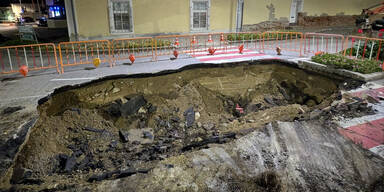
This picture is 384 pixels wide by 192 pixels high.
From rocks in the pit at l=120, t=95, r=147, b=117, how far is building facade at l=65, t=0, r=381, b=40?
6.71 meters

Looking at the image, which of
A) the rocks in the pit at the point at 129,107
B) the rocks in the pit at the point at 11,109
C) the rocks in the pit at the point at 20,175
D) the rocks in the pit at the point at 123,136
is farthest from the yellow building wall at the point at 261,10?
the rocks in the pit at the point at 20,175

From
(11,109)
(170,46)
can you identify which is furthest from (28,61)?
(11,109)

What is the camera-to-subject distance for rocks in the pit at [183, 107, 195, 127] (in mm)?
6992

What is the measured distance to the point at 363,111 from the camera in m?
5.57

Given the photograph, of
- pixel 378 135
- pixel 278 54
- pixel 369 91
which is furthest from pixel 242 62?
pixel 378 135

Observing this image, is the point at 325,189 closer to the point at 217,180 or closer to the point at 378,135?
the point at 217,180

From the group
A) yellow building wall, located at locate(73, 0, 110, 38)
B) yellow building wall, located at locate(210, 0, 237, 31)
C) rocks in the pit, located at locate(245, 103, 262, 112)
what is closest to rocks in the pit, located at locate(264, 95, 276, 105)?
rocks in the pit, located at locate(245, 103, 262, 112)

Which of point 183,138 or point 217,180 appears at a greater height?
point 217,180

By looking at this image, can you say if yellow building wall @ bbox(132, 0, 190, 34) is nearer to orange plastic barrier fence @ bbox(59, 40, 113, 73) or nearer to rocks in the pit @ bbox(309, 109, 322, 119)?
orange plastic barrier fence @ bbox(59, 40, 113, 73)

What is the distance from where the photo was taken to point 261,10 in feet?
51.2

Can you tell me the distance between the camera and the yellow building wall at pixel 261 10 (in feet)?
49.6

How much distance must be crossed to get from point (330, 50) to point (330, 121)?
8.35 meters

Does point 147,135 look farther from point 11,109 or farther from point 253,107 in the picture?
point 253,107

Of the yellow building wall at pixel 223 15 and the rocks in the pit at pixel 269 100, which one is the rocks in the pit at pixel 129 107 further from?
the yellow building wall at pixel 223 15
